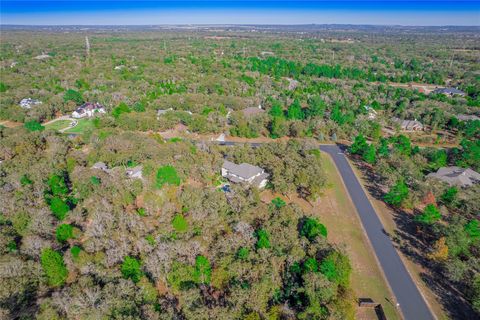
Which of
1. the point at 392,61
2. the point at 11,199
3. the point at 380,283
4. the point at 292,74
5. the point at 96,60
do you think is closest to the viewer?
the point at 380,283

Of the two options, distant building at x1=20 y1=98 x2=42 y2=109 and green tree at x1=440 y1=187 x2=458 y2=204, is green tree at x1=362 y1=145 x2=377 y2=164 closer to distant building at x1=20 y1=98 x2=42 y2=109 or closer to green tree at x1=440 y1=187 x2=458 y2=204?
green tree at x1=440 y1=187 x2=458 y2=204

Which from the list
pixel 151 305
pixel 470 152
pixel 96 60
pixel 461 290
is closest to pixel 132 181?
pixel 151 305

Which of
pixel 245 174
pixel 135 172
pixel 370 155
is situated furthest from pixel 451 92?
pixel 135 172

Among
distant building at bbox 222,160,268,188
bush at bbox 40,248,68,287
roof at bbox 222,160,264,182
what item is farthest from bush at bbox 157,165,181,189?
bush at bbox 40,248,68,287

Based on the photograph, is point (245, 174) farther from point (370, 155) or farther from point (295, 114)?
point (295, 114)

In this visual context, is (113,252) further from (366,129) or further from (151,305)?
(366,129)
